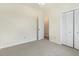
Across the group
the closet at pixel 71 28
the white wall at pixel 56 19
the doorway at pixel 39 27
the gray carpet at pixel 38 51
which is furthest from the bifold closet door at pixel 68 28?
the doorway at pixel 39 27

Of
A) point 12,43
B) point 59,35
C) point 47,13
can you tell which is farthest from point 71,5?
point 12,43

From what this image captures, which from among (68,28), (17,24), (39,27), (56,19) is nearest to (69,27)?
(68,28)

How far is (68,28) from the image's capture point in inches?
177

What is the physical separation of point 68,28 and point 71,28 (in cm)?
20

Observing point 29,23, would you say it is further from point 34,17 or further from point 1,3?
point 1,3

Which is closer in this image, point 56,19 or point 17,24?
point 17,24

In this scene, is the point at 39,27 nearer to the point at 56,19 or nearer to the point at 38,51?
the point at 56,19

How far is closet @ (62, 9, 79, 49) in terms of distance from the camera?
4.01 metres

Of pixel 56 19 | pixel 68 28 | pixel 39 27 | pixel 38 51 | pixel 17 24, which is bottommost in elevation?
pixel 38 51

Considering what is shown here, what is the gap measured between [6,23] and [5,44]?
1.14 m

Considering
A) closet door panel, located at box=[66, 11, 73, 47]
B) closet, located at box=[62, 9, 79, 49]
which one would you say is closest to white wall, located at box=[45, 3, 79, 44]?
closet, located at box=[62, 9, 79, 49]

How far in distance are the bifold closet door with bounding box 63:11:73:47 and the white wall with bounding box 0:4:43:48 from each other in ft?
7.34

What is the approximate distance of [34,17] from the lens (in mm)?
5953

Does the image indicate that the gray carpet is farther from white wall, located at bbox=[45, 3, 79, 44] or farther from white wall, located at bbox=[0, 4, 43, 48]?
white wall, located at bbox=[45, 3, 79, 44]
